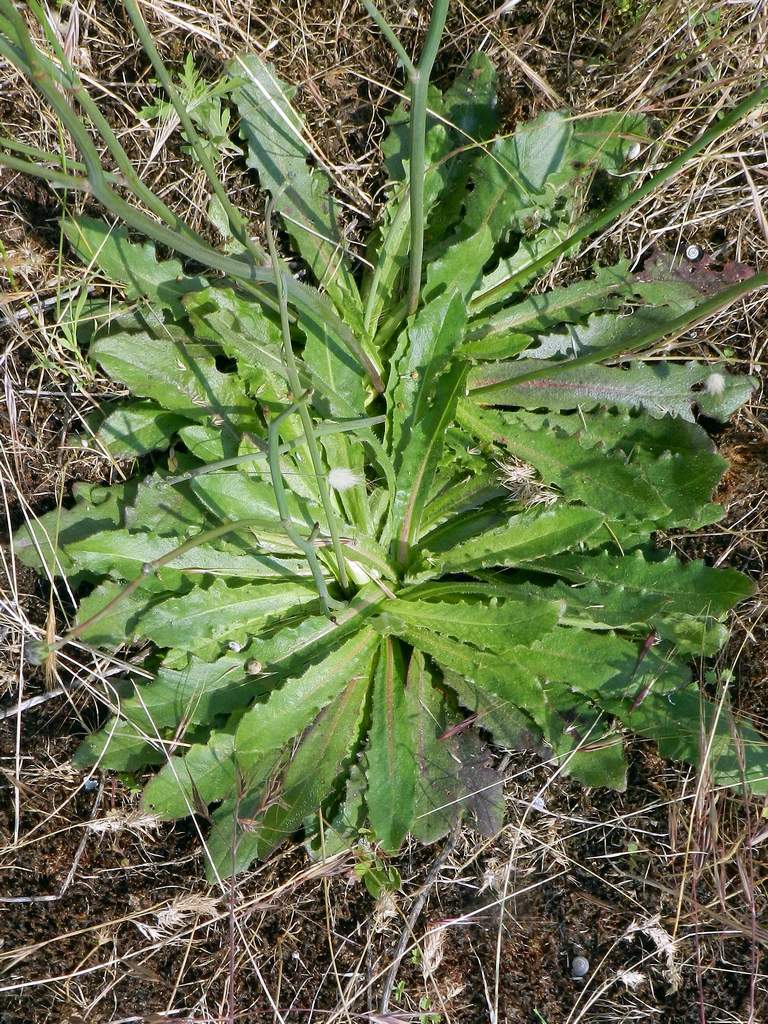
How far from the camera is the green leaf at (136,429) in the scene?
2.59 m

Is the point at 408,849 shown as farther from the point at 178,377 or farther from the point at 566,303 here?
the point at 566,303

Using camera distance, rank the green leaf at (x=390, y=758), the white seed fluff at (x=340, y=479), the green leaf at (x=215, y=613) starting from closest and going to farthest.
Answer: the white seed fluff at (x=340, y=479) < the green leaf at (x=390, y=758) < the green leaf at (x=215, y=613)

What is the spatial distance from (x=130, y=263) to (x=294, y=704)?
4.84ft

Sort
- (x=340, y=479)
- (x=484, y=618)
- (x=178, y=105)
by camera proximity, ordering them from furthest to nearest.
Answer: (x=484, y=618)
(x=340, y=479)
(x=178, y=105)

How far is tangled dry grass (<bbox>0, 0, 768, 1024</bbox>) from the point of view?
258cm

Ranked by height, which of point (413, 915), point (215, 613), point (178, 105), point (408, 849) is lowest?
point (413, 915)

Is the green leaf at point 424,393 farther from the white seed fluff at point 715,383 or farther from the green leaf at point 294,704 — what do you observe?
the white seed fluff at point 715,383

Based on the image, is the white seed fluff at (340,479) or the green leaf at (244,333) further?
the green leaf at (244,333)

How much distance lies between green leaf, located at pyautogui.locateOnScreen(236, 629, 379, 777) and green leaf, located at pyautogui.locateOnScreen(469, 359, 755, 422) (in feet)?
2.98

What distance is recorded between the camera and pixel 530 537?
242 centimetres

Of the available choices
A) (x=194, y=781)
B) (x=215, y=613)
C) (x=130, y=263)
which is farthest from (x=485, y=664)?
(x=130, y=263)

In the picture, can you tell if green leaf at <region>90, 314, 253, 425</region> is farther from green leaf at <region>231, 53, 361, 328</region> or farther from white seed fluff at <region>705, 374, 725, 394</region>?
white seed fluff at <region>705, 374, 725, 394</region>

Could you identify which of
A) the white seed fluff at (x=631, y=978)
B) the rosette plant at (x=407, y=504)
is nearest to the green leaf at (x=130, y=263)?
the rosette plant at (x=407, y=504)

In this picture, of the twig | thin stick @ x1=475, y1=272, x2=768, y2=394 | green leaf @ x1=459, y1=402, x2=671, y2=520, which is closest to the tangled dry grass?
the twig
